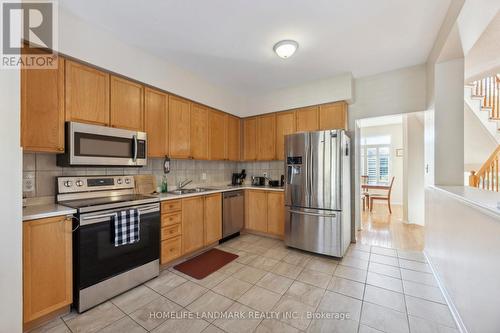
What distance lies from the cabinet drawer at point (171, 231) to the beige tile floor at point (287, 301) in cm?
42

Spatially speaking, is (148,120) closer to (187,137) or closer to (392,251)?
(187,137)

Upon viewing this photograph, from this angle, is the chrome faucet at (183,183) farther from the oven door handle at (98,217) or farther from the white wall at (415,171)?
the white wall at (415,171)

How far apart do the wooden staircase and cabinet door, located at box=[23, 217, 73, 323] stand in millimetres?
5613

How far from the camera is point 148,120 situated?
261cm

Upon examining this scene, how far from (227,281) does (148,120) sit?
218cm

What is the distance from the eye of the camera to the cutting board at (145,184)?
2650 mm

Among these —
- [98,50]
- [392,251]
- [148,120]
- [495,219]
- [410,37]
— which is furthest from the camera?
[392,251]

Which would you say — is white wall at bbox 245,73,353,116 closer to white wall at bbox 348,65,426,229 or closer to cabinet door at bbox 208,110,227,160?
white wall at bbox 348,65,426,229

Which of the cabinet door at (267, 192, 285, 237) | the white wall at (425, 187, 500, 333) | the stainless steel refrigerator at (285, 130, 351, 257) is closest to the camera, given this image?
the white wall at (425, 187, 500, 333)

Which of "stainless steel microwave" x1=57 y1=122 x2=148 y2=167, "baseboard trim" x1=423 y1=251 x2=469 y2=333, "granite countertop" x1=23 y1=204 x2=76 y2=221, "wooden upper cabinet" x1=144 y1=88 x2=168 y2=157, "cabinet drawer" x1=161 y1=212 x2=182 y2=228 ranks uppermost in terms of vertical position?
"wooden upper cabinet" x1=144 y1=88 x2=168 y2=157

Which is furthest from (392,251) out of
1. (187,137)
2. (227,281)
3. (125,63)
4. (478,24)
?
(125,63)

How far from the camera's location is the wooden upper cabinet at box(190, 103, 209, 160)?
322 centimetres

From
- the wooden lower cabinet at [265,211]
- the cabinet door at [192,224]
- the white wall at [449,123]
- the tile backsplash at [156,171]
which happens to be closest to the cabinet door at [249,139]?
the tile backsplash at [156,171]

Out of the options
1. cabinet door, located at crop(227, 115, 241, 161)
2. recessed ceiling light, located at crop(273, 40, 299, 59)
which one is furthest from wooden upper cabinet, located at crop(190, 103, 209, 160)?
recessed ceiling light, located at crop(273, 40, 299, 59)
